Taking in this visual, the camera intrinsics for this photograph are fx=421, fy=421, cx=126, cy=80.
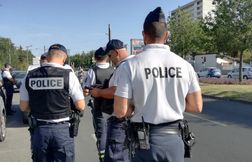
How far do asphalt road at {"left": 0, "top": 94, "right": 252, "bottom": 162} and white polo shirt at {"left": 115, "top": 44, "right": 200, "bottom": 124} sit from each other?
411cm

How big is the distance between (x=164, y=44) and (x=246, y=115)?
11405 millimetres

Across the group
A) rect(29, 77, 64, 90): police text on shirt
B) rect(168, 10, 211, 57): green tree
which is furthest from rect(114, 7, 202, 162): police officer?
rect(168, 10, 211, 57): green tree

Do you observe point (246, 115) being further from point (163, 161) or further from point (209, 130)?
A: point (163, 161)

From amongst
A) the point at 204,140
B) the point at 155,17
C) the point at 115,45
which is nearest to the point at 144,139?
the point at 155,17

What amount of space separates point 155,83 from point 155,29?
418mm

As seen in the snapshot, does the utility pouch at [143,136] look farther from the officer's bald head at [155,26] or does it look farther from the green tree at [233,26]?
the green tree at [233,26]

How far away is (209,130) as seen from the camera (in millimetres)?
10484

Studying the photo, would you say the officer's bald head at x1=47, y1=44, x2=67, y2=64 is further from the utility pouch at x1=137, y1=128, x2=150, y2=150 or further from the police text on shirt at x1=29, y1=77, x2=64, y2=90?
the utility pouch at x1=137, y1=128, x2=150, y2=150

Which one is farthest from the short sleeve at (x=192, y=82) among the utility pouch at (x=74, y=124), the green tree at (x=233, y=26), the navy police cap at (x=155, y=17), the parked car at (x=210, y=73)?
the parked car at (x=210, y=73)

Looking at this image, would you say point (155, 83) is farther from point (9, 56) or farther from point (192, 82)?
point (9, 56)

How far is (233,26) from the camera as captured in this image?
1168 inches

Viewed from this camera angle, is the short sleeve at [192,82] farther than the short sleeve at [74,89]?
No

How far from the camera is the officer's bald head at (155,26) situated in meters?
3.23

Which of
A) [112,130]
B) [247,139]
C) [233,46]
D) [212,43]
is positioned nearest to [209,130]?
[247,139]
